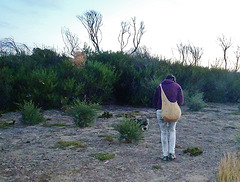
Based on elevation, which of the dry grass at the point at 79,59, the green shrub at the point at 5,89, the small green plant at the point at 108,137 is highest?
the dry grass at the point at 79,59

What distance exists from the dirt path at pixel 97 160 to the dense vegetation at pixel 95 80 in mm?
3280

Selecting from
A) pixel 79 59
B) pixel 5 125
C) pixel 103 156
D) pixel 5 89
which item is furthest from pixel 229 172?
pixel 79 59

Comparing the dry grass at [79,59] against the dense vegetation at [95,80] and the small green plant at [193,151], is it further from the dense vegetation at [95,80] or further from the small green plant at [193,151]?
the small green plant at [193,151]

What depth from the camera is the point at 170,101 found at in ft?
21.9

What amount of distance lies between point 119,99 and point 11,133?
9180mm

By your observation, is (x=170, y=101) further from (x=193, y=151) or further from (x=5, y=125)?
(x=5, y=125)

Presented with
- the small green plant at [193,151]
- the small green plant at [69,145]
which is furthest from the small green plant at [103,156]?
the small green plant at [193,151]

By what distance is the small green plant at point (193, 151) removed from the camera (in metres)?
7.59

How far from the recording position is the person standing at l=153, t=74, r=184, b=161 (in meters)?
6.70

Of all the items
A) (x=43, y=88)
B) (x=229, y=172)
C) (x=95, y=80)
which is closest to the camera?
(x=229, y=172)

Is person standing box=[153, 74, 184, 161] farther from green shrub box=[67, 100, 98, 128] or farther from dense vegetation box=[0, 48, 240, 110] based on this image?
dense vegetation box=[0, 48, 240, 110]

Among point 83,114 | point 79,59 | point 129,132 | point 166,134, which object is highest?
point 79,59

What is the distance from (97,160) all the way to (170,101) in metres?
1.95

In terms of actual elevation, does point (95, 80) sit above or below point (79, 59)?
below
